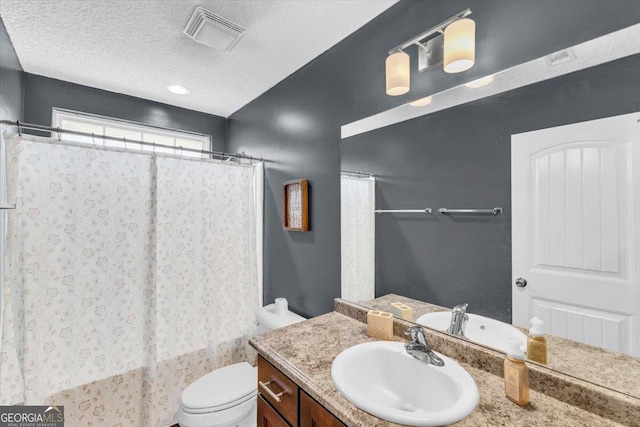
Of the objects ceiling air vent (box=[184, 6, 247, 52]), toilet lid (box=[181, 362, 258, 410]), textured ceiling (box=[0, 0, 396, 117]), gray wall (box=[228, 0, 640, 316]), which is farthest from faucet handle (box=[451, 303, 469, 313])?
ceiling air vent (box=[184, 6, 247, 52])

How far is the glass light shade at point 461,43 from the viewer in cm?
101

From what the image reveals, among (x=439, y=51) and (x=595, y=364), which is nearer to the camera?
(x=595, y=364)

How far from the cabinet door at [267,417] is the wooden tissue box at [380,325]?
1.57 feet

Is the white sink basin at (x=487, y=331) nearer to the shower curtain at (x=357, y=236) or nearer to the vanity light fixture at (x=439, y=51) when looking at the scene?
the shower curtain at (x=357, y=236)

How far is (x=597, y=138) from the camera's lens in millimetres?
757

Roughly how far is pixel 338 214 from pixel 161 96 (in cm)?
206

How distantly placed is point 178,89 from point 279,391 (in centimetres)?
241

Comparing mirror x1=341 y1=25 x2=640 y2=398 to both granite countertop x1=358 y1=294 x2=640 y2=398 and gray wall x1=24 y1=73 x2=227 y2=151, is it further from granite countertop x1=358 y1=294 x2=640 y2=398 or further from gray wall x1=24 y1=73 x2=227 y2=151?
gray wall x1=24 y1=73 x2=227 y2=151

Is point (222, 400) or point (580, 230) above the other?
point (580, 230)

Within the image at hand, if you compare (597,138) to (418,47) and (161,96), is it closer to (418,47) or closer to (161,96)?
(418,47)

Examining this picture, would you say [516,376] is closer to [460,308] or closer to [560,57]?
[460,308]

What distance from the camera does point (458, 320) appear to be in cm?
106

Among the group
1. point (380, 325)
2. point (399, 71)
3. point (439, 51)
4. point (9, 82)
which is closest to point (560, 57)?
point (439, 51)

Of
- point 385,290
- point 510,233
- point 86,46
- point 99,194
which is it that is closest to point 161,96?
point 86,46
